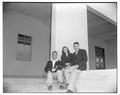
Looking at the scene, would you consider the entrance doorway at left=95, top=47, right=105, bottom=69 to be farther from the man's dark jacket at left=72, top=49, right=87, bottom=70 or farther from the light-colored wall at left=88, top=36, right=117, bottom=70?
the man's dark jacket at left=72, top=49, right=87, bottom=70

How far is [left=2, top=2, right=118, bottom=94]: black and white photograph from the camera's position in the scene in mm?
2900

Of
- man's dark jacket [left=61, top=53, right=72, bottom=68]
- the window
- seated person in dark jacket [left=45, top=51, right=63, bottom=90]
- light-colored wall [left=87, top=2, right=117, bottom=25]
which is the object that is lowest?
seated person in dark jacket [left=45, top=51, right=63, bottom=90]

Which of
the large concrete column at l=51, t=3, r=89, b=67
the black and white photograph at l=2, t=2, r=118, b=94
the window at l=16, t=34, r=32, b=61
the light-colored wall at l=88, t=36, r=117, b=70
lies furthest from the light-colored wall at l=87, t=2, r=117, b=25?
the window at l=16, t=34, r=32, b=61

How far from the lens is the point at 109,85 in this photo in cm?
277

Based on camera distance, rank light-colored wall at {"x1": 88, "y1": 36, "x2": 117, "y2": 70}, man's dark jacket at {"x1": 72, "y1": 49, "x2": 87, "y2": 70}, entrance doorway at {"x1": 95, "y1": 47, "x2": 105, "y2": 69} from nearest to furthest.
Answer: man's dark jacket at {"x1": 72, "y1": 49, "x2": 87, "y2": 70}, light-colored wall at {"x1": 88, "y1": 36, "x2": 117, "y2": 70}, entrance doorway at {"x1": 95, "y1": 47, "x2": 105, "y2": 69}

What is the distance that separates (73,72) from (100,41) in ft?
5.92

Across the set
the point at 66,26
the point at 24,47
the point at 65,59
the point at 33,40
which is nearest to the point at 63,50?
the point at 65,59

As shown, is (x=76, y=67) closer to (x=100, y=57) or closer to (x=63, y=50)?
(x=63, y=50)

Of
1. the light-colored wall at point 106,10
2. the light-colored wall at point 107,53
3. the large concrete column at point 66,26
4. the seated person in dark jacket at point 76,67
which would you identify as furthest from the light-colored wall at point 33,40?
the seated person in dark jacket at point 76,67

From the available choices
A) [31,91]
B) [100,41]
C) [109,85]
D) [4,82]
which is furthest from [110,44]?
[4,82]

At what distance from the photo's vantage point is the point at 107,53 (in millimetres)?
3885

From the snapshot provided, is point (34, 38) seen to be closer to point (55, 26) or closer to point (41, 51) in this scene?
point (41, 51)

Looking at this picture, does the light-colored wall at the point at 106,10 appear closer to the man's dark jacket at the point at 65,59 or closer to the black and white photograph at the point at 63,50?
the black and white photograph at the point at 63,50

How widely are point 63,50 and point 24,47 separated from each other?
1745 mm
